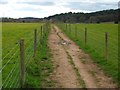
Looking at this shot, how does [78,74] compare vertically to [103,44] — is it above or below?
below

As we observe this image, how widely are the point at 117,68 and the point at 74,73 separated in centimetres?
199

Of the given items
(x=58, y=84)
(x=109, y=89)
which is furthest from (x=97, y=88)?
(x=58, y=84)

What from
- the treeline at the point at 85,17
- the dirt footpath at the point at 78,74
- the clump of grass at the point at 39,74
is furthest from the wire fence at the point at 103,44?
the treeline at the point at 85,17

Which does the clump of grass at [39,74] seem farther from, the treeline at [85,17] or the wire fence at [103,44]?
the treeline at [85,17]

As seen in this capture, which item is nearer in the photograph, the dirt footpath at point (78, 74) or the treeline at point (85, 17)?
the dirt footpath at point (78, 74)

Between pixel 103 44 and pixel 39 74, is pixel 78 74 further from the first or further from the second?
pixel 103 44

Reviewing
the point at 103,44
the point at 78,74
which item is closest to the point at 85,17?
the point at 103,44

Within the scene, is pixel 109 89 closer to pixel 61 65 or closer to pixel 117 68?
pixel 117 68

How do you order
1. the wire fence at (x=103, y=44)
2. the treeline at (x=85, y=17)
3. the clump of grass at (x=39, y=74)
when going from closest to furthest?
the clump of grass at (x=39, y=74) → the wire fence at (x=103, y=44) → the treeline at (x=85, y=17)

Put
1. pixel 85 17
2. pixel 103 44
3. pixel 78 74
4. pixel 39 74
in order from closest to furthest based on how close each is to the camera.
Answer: pixel 39 74 → pixel 78 74 → pixel 103 44 → pixel 85 17

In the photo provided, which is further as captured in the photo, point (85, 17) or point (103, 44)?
point (85, 17)

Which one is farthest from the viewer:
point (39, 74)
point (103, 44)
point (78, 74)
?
point (103, 44)

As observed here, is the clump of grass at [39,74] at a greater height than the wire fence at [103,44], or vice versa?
the wire fence at [103,44]

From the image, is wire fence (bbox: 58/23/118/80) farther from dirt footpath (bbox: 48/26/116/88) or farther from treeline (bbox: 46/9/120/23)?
treeline (bbox: 46/9/120/23)
